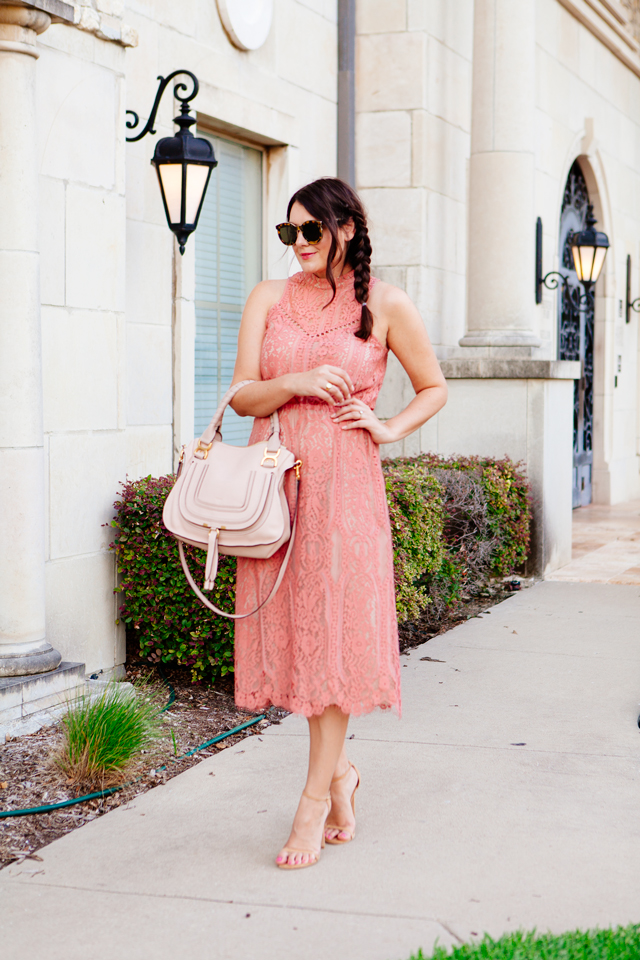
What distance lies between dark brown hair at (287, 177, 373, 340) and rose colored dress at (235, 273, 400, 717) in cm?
5

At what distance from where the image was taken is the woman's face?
11.0ft

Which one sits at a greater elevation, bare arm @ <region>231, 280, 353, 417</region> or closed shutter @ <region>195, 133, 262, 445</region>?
closed shutter @ <region>195, 133, 262, 445</region>

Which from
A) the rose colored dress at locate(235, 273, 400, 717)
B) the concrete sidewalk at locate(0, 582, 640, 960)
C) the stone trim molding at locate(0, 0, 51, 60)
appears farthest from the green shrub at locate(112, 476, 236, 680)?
the stone trim molding at locate(0, 0, 51, 60)

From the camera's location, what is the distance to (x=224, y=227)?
303 inches

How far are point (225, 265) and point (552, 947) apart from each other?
580 cm

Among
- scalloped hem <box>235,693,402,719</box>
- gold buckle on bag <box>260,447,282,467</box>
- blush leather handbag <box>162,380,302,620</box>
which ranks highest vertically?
gold buckle on bag <box>260,447,282,467</box>

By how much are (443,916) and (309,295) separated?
6.04 ft

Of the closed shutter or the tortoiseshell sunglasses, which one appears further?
the closed shutter

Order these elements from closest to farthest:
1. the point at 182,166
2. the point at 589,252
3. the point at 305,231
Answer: the point at 305,231 < the point at 182,166 < the point at 589,252

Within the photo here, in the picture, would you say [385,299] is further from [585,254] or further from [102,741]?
Answer: [585,254]

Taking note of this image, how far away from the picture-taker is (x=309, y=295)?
11.5 ft

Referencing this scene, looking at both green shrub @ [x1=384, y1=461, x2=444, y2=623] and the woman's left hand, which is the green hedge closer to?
green shrub @ [x1=384, y1=461, x2=444, y2=623]

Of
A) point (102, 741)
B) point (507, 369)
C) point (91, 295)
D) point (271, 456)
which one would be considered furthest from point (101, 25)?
point (507, 369)

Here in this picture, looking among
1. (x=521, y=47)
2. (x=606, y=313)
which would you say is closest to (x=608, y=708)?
(x=521, y=47)
